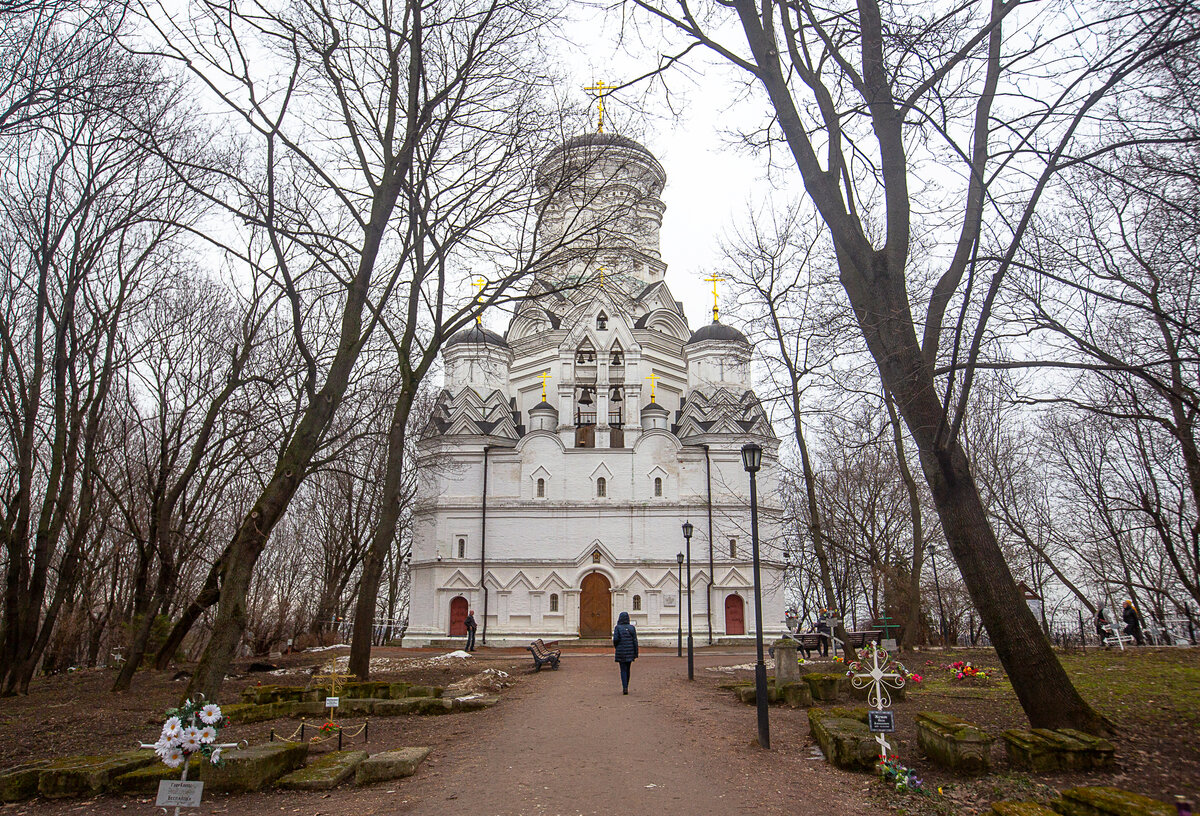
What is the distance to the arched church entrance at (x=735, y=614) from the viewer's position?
33094 mm

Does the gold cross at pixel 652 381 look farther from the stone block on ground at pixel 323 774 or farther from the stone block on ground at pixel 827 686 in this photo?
the stone block on ground at pixel 323 774

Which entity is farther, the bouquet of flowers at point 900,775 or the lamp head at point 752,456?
the lamp head at point 752,456

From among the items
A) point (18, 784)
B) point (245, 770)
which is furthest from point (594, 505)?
point (18, 784)

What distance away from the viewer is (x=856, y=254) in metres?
9.03

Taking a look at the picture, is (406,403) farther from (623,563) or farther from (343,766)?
(623,563)

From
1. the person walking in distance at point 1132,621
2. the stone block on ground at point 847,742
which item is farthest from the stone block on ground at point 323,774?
the person walking in distance at point 1132,621

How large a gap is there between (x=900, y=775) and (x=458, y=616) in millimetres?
28566

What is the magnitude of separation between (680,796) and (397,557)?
3556cm

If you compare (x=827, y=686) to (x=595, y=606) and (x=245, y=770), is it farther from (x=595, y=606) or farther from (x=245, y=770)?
(x=595, y=606)


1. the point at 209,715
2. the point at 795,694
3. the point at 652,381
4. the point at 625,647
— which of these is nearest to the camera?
the point at 209,715

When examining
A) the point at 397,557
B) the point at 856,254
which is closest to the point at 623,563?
the point at 397,557

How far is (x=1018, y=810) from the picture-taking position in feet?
16.4

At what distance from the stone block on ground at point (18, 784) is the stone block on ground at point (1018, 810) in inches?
312

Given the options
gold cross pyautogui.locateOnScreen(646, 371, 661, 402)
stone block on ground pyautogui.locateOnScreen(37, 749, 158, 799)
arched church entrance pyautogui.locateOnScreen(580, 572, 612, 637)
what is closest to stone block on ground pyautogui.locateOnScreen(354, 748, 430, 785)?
stone block on ground pyautogui.locateOnScreen(37, 749, 158, 799)
